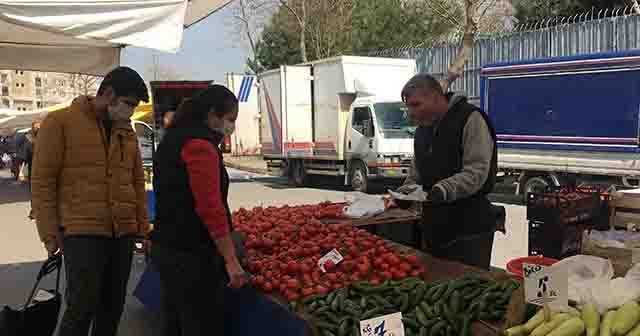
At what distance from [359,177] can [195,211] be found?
11.8 metres

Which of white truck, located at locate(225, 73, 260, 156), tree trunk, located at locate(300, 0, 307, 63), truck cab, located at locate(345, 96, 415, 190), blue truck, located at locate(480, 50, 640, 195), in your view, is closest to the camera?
blue truck, located at locate(480, 50, 640, 195)

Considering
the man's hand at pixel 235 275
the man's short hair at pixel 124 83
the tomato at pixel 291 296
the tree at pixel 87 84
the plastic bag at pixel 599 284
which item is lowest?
the tomato at pixel 291 296

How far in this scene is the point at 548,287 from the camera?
2.52m

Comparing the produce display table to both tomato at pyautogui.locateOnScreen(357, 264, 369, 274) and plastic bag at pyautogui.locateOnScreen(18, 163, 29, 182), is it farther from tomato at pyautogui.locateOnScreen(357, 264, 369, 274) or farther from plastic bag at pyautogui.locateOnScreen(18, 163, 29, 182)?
plastic bag at pyautogui.locateOnScreen(18, 163, 29, 182)

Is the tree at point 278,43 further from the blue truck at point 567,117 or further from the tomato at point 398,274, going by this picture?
the tomato at point 398,274

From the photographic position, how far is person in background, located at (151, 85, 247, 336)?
302 centimetres

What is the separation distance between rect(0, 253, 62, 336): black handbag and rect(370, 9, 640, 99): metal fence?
13.4 metres

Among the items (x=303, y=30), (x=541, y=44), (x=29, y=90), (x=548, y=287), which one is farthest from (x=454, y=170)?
(x=29, y=90)

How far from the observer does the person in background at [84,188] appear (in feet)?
11.0

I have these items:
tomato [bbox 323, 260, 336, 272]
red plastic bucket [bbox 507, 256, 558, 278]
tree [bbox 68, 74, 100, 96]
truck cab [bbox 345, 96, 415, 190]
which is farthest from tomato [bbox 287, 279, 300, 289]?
tree [bbox 68, 74, 100, 96]

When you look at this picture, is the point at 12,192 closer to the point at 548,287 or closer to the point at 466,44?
the point at 466,44

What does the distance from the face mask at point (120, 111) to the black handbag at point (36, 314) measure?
0.91m

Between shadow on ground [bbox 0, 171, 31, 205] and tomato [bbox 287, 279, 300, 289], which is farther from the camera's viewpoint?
shadow on ground [bbox 0, 171, 31, 205]

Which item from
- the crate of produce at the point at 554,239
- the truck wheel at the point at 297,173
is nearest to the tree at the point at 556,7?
the truck wheel at the point at 297,173
